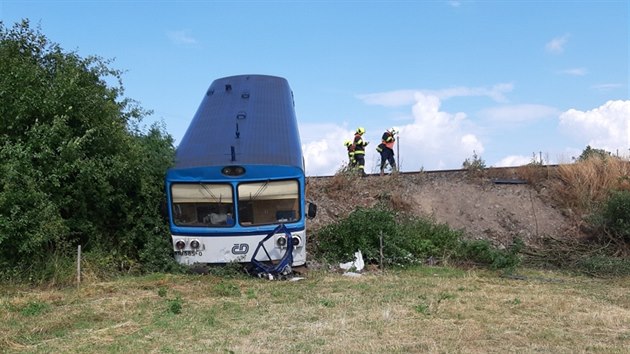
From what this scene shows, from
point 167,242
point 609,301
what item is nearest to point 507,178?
point 609,301

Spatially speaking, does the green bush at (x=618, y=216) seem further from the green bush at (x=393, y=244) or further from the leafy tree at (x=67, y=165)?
the leafy tree at (x=67, y=165)

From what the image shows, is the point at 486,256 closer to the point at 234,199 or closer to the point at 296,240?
the point at 296,240

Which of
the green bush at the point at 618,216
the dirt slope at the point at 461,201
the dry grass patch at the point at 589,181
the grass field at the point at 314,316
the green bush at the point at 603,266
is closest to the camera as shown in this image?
the grass field at the point at 314,316

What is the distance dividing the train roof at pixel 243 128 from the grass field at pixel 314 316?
2.41 metres

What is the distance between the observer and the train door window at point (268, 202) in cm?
1209

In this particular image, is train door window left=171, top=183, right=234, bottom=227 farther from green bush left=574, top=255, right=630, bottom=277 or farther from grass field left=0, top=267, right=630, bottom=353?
green bush left=574, top=255, right=630, bottom=277

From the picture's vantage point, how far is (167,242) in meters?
13.1

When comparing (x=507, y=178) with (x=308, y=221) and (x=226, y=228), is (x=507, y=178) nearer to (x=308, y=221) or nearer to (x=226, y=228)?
(x=308, y=221)

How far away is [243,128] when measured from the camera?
43.0 ft

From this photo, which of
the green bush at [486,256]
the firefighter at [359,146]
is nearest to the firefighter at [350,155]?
the firefighter at [359,146]

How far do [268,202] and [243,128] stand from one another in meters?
1.91

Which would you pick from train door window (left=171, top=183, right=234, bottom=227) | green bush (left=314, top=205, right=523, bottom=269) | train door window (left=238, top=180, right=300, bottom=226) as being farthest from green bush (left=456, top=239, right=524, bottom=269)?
train door window (left=171, top=183, right=234, bottom=227)

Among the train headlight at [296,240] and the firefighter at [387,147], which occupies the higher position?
the firefighter at [387,147]

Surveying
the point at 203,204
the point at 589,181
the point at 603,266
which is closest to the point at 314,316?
the point at 203,204
